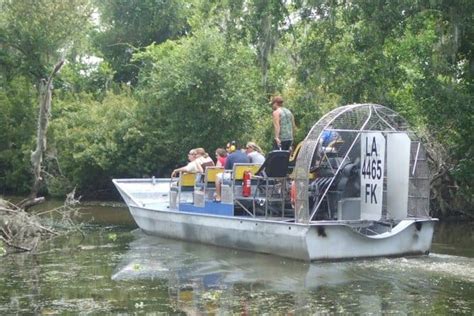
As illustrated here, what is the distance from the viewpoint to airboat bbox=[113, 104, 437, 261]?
44.2ft

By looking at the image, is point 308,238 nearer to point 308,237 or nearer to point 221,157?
point 308,237

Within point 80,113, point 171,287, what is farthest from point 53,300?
point 80,113

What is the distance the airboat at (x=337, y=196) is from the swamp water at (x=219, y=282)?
1.07ft

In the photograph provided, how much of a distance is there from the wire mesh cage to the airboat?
0.02 m

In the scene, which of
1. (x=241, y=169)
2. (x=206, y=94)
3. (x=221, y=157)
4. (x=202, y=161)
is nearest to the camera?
(x=241, y=169)

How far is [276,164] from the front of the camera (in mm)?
14555

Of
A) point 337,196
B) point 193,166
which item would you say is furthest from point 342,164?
point 193,166

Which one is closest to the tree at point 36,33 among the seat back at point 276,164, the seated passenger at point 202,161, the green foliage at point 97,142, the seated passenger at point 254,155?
the green foliage at point 97,142

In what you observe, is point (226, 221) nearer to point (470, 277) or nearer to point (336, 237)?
point (336, 237)

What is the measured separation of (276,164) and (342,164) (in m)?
1.23

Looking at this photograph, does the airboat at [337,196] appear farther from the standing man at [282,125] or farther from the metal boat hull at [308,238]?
the standing man at [282,125]

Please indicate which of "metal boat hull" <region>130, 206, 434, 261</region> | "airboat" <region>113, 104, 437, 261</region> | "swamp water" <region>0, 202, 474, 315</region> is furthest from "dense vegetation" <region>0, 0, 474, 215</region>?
"swamp water" <region>0, 202, 474, 315</region>

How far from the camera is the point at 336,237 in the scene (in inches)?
531

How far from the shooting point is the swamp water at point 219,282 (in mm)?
10195
